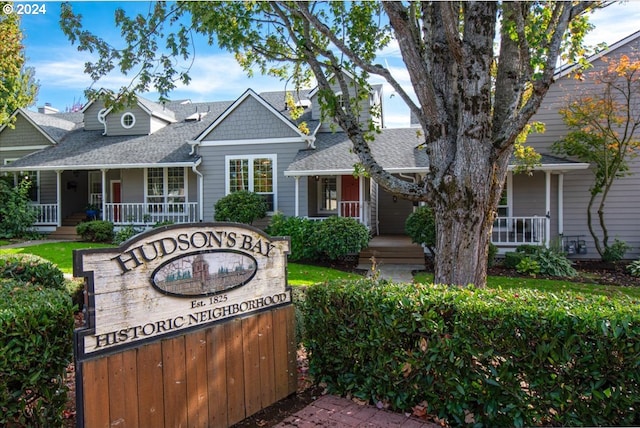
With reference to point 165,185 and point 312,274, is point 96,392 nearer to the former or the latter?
point 312,274

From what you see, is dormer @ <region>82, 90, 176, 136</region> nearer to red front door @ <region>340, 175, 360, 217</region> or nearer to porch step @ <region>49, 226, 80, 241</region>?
porch step @ <region>49, 226, 80, 241</region>

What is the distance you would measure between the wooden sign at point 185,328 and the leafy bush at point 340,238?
25.1ft

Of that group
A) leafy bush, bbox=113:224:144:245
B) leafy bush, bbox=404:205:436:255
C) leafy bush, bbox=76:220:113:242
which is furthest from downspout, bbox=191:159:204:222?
leafy bush, bbox=404:205:436:255

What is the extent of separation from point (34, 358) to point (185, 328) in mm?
1021

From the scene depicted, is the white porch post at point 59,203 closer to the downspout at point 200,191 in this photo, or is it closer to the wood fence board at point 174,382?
the downspout at point 200,191

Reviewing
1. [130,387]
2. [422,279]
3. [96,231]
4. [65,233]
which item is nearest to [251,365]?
[130,387]

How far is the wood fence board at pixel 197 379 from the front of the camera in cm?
332

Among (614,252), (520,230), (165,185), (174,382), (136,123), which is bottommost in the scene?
(614,252)

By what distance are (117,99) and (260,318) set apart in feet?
17.2

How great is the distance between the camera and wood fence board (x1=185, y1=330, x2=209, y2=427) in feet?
10.9

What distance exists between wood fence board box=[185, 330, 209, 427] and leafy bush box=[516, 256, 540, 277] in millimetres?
9715

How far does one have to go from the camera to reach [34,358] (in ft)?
9.35

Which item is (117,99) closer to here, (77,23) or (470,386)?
(77,23)

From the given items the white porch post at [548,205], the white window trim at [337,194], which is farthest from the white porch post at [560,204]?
the white window trim at [337,194]
